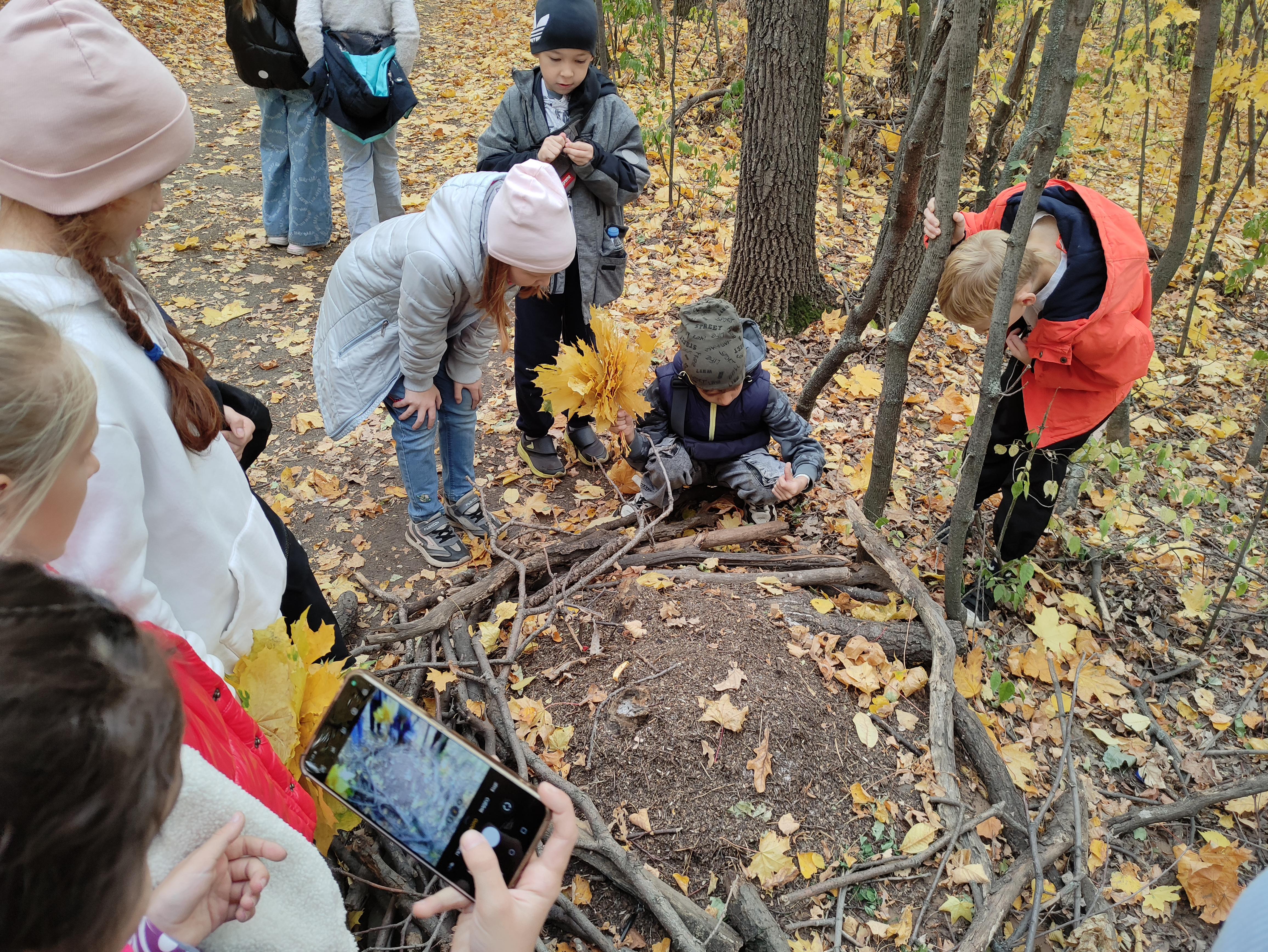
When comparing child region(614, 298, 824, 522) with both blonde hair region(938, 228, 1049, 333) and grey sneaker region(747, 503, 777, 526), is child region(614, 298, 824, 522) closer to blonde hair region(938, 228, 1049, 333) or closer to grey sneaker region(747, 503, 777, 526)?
grey sneaker region(747, 503, 777, 526)

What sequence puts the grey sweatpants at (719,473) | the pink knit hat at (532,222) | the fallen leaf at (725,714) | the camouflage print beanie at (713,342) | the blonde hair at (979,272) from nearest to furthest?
the fallen leaf at (725,714)
the pink knit hat at (532,222)
the blonde hair at (979,272)
the camouflage print beanie at (713,342)
the grey sweatpants at (719,473)

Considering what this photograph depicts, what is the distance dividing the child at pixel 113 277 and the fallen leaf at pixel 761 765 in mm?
1474

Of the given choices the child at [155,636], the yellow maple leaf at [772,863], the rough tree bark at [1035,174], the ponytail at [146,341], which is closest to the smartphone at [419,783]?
the child at [155,636]

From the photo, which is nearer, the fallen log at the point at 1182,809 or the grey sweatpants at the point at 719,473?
the fallen log at the point at 1182,809

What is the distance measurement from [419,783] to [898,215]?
105 inches

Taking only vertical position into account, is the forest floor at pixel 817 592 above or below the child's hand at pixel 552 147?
below

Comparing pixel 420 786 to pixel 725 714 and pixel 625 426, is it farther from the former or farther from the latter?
pixel 625 426

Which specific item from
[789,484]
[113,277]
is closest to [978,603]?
[789,484]

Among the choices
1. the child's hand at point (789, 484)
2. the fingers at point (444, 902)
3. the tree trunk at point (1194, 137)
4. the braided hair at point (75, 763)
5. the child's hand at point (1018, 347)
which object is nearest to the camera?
the braided hair at point (75, 763)

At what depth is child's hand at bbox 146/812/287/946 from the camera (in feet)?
3.31

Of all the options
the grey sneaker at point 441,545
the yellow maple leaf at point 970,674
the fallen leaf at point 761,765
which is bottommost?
the grey sneaker at point 441,545

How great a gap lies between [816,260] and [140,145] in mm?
4420

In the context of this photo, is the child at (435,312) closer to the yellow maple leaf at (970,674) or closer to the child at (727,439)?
the child at (727,439)

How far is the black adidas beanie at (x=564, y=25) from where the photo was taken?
3.06 metres
